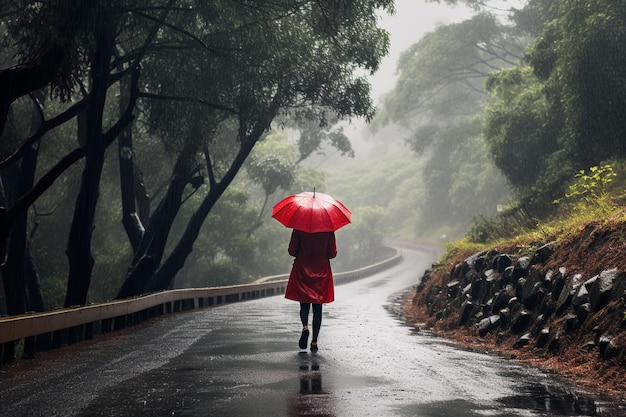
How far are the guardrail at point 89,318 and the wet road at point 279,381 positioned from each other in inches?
19.9

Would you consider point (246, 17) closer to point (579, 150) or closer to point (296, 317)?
point (296, 317)

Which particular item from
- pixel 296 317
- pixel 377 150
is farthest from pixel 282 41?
pixel 377 150

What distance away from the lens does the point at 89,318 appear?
14.7 metres

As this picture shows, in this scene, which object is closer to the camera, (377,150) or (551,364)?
(551,364)

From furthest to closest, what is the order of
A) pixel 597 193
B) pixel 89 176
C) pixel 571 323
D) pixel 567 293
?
pixel 89 176, pixel 597 193, pixel 567 293, pixel 571 323

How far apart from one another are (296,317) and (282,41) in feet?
24.0

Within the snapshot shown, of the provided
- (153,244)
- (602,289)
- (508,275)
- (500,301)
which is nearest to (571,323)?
(602,289)

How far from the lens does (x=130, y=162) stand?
976 inches

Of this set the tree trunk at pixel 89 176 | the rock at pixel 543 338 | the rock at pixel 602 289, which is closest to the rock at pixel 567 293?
the rock at pixel 543 338

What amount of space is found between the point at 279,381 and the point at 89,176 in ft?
37.2

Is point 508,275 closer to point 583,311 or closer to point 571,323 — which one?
point 571,323

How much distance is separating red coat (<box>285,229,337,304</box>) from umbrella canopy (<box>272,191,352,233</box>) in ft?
0.82

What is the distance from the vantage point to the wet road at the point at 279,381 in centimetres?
751

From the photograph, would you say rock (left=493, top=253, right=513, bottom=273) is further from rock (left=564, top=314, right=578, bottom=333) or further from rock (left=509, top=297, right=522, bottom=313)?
rock (left=564, top=314, right=578, bottom=333)
